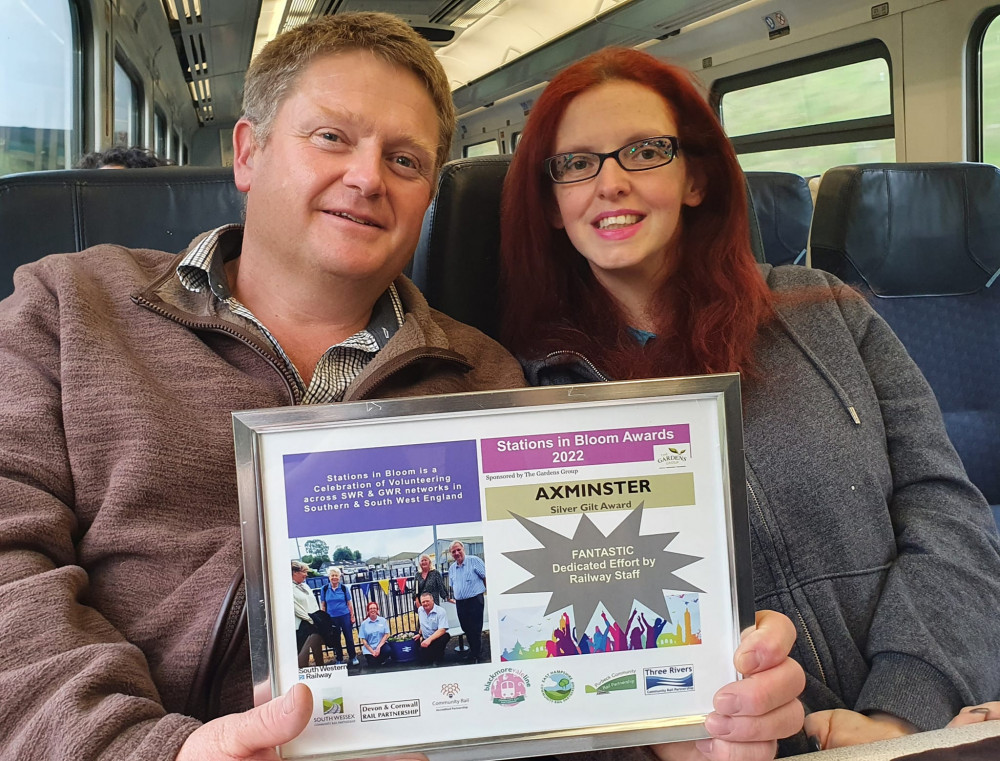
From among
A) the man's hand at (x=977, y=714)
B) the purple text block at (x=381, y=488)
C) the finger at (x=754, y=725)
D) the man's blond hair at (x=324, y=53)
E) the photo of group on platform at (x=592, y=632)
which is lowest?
the man's hand at (x=977, y=714)

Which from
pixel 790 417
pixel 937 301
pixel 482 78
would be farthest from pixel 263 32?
pixel 790 417

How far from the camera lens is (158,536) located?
1024 millimetres

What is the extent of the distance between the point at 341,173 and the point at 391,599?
0.69m

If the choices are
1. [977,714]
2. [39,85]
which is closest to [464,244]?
[977,714]

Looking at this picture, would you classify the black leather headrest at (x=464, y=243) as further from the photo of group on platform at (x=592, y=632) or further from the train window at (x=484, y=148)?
the train window at (x=484, y=148)

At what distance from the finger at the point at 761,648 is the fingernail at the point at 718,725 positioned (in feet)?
0.17

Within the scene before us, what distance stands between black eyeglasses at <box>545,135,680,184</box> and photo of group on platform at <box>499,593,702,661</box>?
0.88 meters

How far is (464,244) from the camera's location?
160 cm

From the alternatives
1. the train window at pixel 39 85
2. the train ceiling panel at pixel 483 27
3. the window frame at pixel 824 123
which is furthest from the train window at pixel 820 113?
the train window at pixel 39 85

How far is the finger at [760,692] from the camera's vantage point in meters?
0.80

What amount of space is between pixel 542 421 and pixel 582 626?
0.70 feet

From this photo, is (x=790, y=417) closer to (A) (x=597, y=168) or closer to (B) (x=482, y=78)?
(A) (x=597, y=168)

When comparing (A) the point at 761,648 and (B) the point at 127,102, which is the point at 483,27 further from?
(A) the point at 761,648

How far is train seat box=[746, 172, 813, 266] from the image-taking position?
11.7 ft
